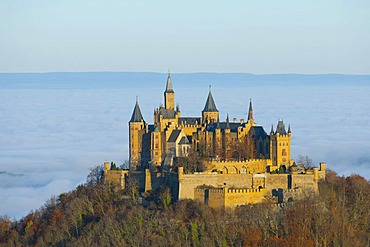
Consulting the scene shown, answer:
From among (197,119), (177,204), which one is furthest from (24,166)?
(177,204)

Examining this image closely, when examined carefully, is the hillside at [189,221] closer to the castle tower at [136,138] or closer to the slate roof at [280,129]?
the castle tower at [136,138]

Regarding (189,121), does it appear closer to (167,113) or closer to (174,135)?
(167,113)

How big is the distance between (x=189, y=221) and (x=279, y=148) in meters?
7.95

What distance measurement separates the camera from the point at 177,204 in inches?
2031

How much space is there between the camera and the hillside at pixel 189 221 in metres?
47.2

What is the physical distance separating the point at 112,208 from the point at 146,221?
11.2ft

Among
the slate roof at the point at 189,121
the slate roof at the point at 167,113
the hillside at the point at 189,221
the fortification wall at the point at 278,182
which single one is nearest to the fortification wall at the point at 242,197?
the hillside at the point at 189,221

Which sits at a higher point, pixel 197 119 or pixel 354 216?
pixel 197 119

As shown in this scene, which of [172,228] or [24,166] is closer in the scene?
[172,228]

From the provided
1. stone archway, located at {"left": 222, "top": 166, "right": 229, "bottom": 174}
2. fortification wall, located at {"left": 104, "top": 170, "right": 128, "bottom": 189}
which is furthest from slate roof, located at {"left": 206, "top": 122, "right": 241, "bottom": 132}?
fortification wall, located at {"left": 104, "top": 170, "right": 128, "bottom": 189}

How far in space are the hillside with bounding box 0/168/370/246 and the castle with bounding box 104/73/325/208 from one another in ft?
2.58

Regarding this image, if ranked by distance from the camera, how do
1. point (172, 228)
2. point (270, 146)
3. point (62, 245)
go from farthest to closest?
point (270, 146)
point (62, 245)
point (172, 228)

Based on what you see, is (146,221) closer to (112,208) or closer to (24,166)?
(112,208)

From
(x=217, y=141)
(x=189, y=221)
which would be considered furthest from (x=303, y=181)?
(x=189, y=221)
